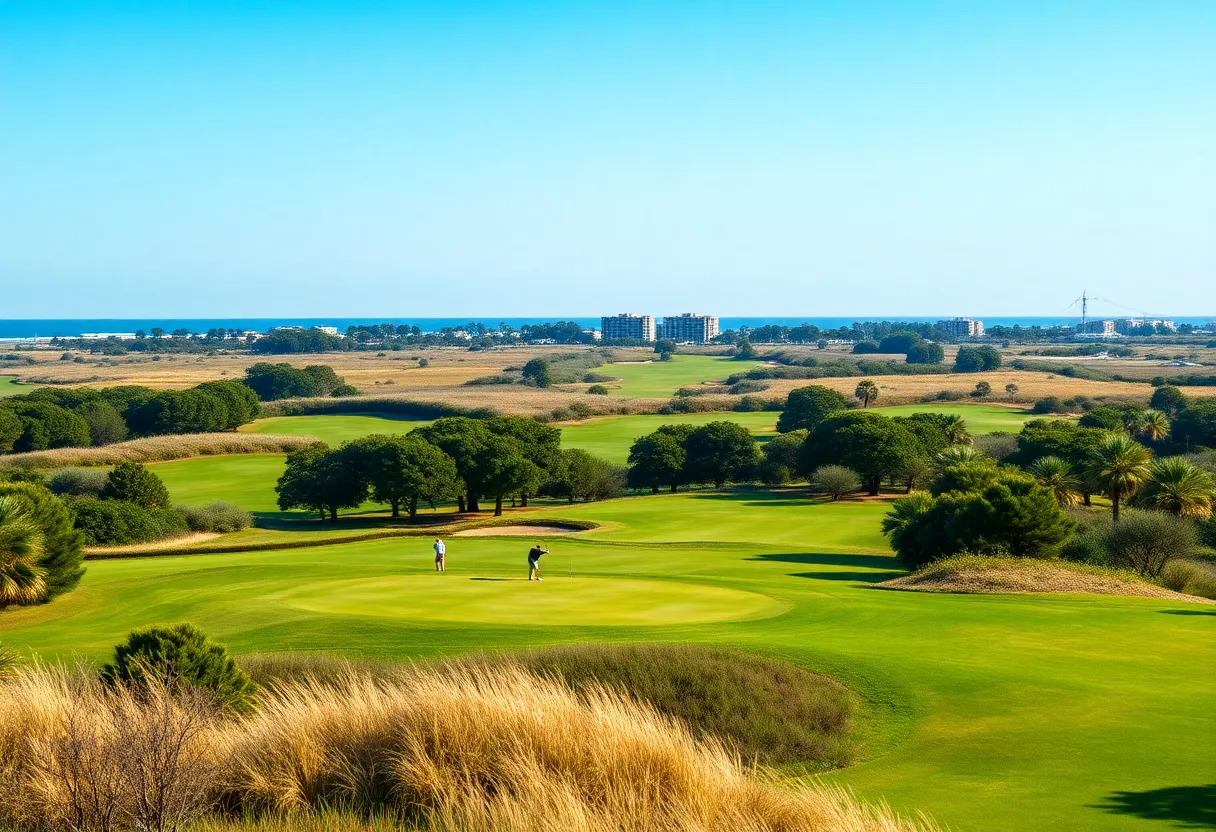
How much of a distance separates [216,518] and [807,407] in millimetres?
60246

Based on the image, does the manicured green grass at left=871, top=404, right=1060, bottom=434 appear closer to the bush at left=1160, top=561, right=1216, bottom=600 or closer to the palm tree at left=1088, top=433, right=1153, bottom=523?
the palm tree at left=1088, top=433, right=1153, bottom=523

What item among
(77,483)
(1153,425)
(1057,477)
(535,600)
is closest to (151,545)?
(77,483)

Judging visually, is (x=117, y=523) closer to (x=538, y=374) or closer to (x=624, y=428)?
(x=624, y=428)

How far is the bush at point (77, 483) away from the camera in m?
63.7

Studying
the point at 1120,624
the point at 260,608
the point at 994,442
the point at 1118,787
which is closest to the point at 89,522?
the point at 260,608

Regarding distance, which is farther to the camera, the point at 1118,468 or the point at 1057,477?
the point at 1057,477

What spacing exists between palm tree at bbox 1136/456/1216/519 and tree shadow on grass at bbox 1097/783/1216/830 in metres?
33.9

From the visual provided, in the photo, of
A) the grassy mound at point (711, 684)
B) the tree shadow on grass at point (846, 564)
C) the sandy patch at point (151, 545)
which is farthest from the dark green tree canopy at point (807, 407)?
the grassy mound at point (711, 684)

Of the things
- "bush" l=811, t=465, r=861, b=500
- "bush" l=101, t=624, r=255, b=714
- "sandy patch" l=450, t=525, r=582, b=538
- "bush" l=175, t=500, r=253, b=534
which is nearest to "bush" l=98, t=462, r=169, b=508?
"bush" l=175, t=500, r=253, b=534

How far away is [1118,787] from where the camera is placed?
42.7ft

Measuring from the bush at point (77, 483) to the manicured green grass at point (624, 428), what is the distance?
4088 cm

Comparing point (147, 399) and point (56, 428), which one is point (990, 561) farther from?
point (147, 399)

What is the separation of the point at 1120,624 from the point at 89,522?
4125 centimetres

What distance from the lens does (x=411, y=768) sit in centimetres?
1087
